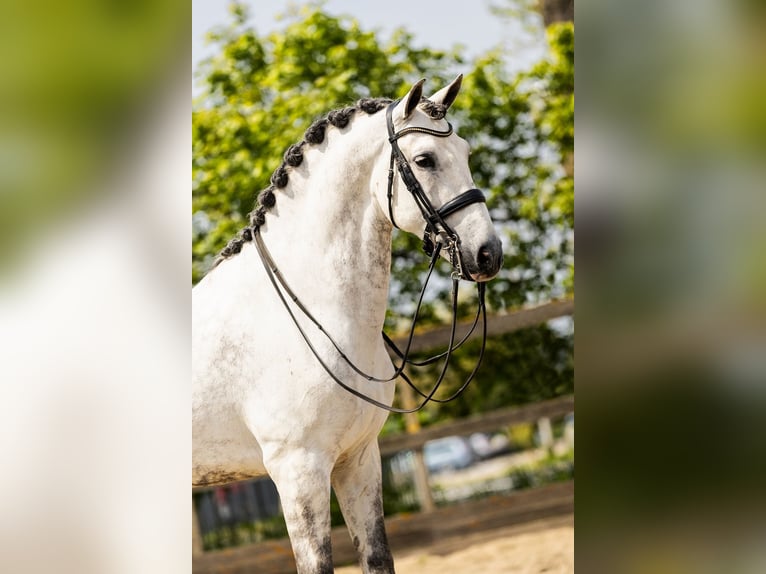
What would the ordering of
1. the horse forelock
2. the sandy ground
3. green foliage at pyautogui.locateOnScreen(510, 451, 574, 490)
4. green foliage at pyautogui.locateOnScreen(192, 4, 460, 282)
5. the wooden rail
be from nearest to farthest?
1. the horse forelock
2. the sandy ground
3. green foliage at pyautogui.locateOnScreen(192, 4, 460, 282)
4. the wooden rail
5. green foliage at pyautogui.locateOnScreen(510, 451, 574, 490)

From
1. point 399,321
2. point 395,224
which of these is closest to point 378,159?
point 395,224

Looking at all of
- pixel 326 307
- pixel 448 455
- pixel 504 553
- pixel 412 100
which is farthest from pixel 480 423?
pixel 412 100

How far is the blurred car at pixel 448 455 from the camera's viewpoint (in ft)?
20.1

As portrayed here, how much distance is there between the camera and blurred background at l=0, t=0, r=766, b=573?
2.86 ft

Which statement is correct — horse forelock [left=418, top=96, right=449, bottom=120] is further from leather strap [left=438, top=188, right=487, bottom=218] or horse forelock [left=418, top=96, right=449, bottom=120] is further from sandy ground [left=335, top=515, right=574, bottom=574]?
sandy ground [left=335, top=515, right=574, bottom=574]

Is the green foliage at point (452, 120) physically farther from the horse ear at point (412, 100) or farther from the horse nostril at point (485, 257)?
the horse nostril at point (485, 257)

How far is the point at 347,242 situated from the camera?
2303 millimetres

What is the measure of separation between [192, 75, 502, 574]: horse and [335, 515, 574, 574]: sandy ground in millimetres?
2100

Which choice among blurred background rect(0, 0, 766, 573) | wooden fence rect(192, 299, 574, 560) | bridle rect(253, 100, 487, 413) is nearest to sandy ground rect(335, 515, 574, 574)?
wooden fence rect(192, 299, 574, 560)
